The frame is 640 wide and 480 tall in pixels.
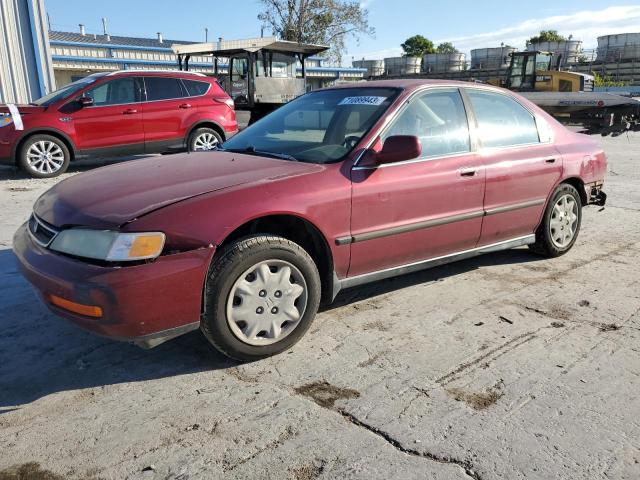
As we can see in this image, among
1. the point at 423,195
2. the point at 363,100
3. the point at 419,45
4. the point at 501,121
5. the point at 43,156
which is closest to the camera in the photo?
the point at 423,195

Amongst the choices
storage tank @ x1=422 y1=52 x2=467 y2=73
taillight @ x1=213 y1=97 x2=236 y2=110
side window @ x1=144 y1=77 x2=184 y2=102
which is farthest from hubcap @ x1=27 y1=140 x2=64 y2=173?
storage tank @ x1=422 y1=52 x2=467 y2=73

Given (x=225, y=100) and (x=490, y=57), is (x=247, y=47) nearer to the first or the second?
(x=225, y=100)

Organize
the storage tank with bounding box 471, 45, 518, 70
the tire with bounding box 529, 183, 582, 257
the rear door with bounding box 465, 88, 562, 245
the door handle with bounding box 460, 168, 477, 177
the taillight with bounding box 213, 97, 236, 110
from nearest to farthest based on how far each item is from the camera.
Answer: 1. the door handle with bounding box 460, 168, 477, 177
2. the rear door with bounding box 465, 88, 562, 245
3. the tire with bounding box 529, 183, 582, 257
4. the taillight with bounding box 213, 97, 236, 110
5. the storage tank with bounding box 471, 45, 518, 70

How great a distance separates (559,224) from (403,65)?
51.9 meters

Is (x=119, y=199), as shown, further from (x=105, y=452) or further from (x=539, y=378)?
(x=539, y=378)

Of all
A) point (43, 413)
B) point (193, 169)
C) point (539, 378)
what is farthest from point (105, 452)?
point (539, 378)

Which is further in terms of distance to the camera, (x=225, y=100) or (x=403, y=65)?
(x=403, y=65)

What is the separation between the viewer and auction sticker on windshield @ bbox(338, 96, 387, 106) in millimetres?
3874

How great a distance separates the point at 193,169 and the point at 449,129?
1.90m

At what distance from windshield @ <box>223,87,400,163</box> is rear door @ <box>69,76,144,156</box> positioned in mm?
5598

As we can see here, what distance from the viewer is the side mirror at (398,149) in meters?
3.41

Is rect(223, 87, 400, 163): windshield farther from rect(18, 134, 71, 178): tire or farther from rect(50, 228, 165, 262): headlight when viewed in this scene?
rect(18, 134, 71, 178): tire

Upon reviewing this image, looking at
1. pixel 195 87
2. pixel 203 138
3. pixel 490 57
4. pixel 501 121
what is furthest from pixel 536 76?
pixel 490 57

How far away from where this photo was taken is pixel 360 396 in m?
2.75
